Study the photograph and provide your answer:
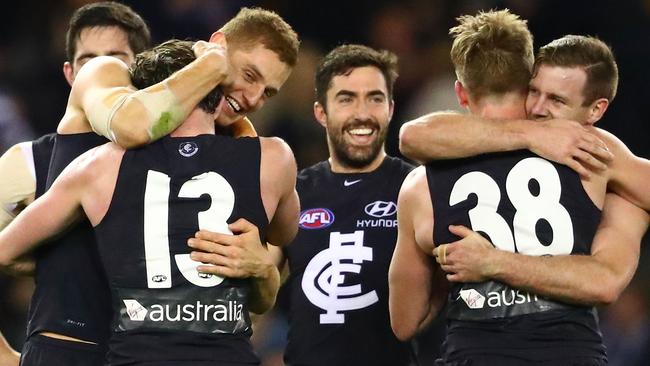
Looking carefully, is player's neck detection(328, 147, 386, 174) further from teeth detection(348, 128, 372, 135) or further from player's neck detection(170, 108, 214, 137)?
player's neck detection(170, 108, 214, 137)

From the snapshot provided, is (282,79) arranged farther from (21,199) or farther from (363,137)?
(21,199)

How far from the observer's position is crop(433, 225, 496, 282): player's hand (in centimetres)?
428

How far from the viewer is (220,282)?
4188 mm

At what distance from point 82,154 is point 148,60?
0.48 meters

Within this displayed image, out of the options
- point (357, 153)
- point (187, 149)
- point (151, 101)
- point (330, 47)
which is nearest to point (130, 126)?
point (151, 101)

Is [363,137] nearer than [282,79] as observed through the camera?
No

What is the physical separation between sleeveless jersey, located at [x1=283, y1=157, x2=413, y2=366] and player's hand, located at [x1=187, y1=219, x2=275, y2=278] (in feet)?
4.77

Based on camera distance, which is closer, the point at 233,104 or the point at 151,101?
the point at 151,101

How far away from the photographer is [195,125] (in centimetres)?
435

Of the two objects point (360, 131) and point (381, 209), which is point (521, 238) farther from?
point (360, 131)

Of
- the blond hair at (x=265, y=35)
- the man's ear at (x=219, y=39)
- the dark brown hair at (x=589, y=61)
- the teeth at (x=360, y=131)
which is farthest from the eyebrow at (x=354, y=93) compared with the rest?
the dark brown hair at (x=589, y=61)

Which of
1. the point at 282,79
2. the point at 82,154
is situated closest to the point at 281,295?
the point at 282,79

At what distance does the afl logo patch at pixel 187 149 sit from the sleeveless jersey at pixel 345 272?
5.55 ft

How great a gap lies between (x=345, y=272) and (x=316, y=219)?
1.23 ft
